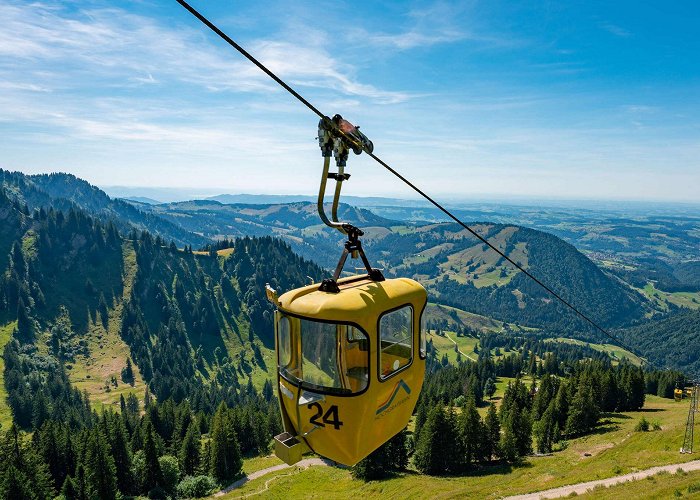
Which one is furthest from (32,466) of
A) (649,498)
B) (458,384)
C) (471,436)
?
(458,384)

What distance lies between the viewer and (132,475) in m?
84.6

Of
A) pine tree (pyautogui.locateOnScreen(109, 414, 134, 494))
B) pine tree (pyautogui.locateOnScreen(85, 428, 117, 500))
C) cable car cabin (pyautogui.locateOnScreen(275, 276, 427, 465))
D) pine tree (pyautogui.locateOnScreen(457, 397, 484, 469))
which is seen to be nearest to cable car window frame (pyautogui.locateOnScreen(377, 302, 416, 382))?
cable car cabin (pyautogui.locateOnScreen(275, 276, 427, 465))

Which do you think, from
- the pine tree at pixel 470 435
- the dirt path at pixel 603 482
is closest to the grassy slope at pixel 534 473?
the dirt path at pixel 603 482

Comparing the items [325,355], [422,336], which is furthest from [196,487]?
[325,355]

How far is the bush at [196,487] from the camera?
8438cm

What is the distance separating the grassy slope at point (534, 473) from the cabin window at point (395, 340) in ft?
160

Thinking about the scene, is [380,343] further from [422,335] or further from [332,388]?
[422,335]

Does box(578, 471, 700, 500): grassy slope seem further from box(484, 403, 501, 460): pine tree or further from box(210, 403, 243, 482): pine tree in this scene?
box(210, 403, 243, 482): pine tree

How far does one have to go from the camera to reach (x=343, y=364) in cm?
1183

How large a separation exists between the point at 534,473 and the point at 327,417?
66.8 m

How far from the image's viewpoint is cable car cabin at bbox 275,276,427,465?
1175 cm

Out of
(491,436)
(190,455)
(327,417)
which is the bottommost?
(190,455)

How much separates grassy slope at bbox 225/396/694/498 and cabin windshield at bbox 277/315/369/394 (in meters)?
50.4

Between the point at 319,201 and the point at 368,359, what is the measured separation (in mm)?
4240
